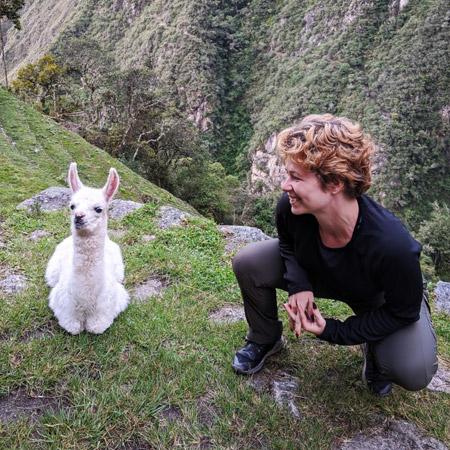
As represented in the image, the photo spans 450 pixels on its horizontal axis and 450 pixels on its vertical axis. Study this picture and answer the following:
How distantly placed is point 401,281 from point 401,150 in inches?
2294

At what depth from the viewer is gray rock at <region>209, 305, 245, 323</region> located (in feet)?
11.7

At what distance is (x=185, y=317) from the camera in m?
3.43

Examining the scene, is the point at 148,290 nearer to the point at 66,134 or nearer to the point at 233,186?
the point at 66,134

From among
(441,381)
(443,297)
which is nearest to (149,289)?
(441,381)

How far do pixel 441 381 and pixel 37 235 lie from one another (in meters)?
4.40

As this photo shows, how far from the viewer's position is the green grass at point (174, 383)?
7.57 ft

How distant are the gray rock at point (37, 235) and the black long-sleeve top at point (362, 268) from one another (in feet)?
11.4

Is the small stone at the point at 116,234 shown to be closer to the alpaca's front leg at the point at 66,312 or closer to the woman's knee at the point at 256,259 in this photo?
the alpaca's front leg at the point at 66,312

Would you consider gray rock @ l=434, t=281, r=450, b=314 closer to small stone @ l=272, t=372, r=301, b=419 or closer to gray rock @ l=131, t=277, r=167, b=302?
small stone @ l=272, t=372, r=301, b=419

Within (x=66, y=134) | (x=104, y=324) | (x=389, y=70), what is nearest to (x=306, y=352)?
(x=104, y=324)

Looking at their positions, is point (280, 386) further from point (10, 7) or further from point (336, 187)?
point (10, 7)

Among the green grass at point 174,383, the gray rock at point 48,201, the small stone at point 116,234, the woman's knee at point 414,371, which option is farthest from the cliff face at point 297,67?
the woman's knee at point 414,371

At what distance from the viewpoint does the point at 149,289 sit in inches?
156

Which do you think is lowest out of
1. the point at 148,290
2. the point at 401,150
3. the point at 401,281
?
the point at 401,150
